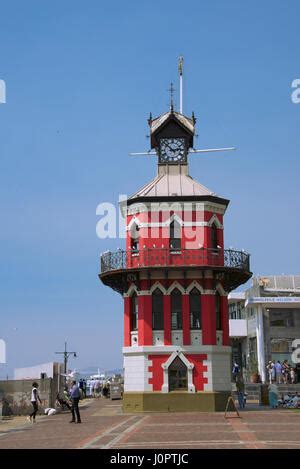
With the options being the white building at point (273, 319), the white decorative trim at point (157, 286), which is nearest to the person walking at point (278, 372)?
the white building at point (273, 319)

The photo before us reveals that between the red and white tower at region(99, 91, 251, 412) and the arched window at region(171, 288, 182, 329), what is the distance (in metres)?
0.05

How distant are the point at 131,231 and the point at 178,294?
4.15 m

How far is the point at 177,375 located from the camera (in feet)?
109

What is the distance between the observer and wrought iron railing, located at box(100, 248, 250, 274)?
33.8 metres

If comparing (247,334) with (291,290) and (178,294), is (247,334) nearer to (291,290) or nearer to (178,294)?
(291,290)

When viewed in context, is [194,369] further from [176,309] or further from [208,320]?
[176,309]

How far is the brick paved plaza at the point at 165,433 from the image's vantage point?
57.3 ft

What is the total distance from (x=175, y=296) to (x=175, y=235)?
3.02m

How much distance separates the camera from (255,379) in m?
46.9

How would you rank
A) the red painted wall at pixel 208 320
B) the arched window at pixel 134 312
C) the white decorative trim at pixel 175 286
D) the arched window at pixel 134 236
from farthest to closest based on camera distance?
1. the arched window at pixel 134 236
2. the arched window at pixel 134 312
3. the white decorative trim at pixel 175 286
4. the red painted wall at pixel 208 320

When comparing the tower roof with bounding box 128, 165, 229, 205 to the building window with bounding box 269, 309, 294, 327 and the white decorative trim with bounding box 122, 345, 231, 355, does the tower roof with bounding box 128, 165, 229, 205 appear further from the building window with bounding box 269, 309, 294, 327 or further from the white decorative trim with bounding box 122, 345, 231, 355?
the building window with bounding box 269, 309, 294, 327

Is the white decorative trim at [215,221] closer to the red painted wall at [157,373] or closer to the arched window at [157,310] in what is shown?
the arched window at [157,310]

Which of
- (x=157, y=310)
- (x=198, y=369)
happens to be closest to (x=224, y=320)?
(x=198, y=369)

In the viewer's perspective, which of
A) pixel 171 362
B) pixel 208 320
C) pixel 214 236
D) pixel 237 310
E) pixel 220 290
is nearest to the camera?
pixel 171 362
